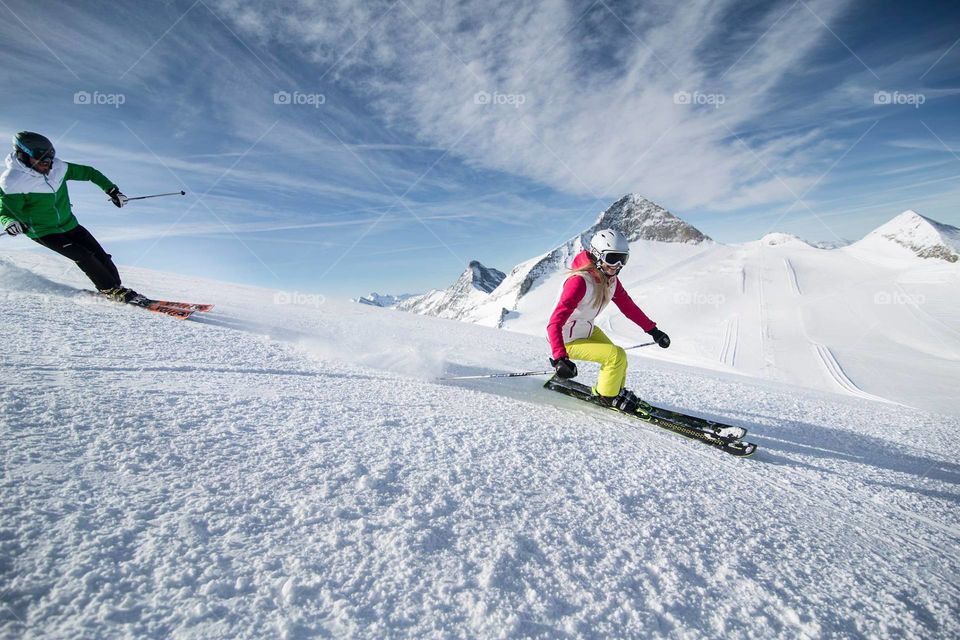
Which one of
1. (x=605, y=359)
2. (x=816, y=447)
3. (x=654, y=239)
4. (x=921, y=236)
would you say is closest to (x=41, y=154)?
(x=605, y=359)

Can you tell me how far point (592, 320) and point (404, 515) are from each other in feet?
11.9

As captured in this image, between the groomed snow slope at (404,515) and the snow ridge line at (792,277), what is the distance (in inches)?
2178

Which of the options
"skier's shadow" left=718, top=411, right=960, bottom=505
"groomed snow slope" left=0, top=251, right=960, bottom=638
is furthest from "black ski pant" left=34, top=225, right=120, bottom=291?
"skier's shadow" left=718, top=411, right=960, bottom=505

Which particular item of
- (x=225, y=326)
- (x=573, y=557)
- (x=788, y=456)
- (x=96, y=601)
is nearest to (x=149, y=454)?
(x=96, y=601)

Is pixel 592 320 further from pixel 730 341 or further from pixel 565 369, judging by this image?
pixel 730 341

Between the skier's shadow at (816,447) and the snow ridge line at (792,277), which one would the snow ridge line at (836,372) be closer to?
the skier's shadow at (816,447)

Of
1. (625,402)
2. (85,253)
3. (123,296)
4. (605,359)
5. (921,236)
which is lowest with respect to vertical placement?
(625,402)

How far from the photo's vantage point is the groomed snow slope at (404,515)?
157 centimetres

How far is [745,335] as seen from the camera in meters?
34.7

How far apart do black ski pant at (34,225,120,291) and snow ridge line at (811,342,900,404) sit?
74.9 ft

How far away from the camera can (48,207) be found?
638 cm

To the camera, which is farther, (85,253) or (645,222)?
(645,222)

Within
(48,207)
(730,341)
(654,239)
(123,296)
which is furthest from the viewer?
(654,239)

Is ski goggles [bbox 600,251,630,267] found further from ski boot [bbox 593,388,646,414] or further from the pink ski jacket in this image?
ski boot [bbox 593,388,646,414]
